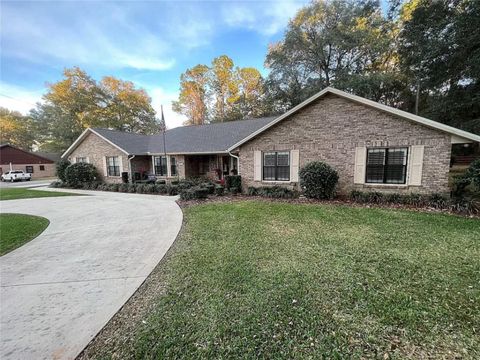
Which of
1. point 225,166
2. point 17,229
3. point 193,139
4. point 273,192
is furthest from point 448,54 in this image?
point 17,229

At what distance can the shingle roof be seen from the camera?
14.1 metres

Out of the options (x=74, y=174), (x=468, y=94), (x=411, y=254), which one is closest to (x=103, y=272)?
(x=411, y=254)

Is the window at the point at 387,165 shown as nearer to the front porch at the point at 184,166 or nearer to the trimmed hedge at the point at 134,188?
the front porch at the point at 184,166

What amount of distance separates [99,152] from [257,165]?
13.1m

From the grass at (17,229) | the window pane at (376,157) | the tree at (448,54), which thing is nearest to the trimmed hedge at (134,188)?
the grass at (17,229)

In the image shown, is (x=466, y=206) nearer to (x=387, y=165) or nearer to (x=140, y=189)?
(x=387, y=165)

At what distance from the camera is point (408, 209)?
743 cm

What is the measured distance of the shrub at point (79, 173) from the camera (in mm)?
16094

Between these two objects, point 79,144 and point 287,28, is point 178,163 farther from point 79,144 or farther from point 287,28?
point 287,28

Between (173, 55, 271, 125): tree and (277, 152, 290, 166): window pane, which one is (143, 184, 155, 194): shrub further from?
(173, 55, 271, 125): tree

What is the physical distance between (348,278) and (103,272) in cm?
431

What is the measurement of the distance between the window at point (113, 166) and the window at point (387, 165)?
16134mm

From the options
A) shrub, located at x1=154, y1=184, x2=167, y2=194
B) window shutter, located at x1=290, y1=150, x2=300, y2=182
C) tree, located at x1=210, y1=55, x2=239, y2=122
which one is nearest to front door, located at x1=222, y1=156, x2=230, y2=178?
shrub, located at x1=154, y1=184, x2=167, y2=194

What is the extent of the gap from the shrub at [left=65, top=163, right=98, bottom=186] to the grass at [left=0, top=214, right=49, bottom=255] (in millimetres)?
8182
